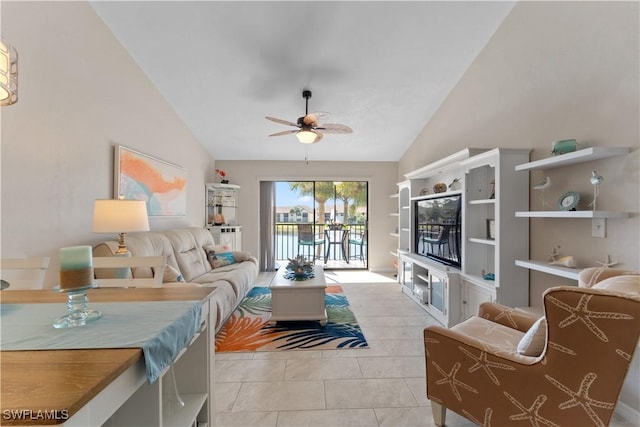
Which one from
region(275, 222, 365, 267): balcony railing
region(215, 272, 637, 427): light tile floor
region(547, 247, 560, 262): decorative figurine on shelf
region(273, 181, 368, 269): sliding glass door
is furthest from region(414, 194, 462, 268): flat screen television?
region(275, 222, 365, 267): balcony railing

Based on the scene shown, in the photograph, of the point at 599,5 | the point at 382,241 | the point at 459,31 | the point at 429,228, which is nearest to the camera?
the point at 599,5

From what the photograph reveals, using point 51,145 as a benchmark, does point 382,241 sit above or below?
below

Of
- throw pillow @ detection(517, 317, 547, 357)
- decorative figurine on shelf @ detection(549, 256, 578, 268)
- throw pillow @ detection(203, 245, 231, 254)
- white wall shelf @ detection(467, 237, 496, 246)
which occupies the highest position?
white wall shelf @ detection(467, 237, 496, 246)

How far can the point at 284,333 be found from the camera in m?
2.85

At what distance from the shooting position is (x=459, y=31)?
9.10 ft

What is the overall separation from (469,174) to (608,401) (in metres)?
2.12

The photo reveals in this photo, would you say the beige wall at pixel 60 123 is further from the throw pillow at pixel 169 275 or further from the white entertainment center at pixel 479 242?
the white entertainment center at pixel 479 242

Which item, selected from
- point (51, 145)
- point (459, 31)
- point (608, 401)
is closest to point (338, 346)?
point (608, 401)

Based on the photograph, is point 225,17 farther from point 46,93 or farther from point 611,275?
point 611,275

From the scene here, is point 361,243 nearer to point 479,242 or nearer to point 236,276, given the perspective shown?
point 236,276

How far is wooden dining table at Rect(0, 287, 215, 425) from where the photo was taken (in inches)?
20.1

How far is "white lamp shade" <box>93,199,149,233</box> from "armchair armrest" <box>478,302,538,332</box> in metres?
2.82

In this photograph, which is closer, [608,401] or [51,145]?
[608,401]

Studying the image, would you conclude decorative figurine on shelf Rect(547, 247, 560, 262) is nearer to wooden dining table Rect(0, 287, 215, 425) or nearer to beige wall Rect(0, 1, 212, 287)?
wooden dining table Rect(0, 287, 215, 425)
